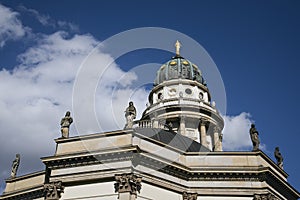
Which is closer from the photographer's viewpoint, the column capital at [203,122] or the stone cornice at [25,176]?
the stone cornice at [25,176]

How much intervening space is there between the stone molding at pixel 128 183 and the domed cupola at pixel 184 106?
58.6ft

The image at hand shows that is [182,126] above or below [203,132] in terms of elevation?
above

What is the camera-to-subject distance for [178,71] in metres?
56.1

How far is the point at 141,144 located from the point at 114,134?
234cm

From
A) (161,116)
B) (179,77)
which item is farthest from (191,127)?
(179,77)

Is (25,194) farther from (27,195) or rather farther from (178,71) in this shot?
(178,71)

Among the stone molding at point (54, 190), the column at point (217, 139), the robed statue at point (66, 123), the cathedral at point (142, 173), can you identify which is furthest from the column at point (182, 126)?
the stone molding at point (54, 190)

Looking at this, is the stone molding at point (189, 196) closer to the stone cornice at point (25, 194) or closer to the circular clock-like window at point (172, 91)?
the stone cornice at point (25, 194)

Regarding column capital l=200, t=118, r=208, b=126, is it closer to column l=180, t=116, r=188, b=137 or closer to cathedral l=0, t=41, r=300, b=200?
column l=180, t=116, r=188, b=137

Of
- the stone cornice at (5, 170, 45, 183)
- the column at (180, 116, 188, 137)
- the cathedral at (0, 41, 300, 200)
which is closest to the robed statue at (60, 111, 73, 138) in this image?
the cathedral at (0, 41, 300, 200)

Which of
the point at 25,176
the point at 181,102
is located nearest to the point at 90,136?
the point at 25,176

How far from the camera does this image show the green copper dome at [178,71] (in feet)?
184

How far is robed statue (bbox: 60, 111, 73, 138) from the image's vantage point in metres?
34.0

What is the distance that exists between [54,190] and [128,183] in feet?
20.4
